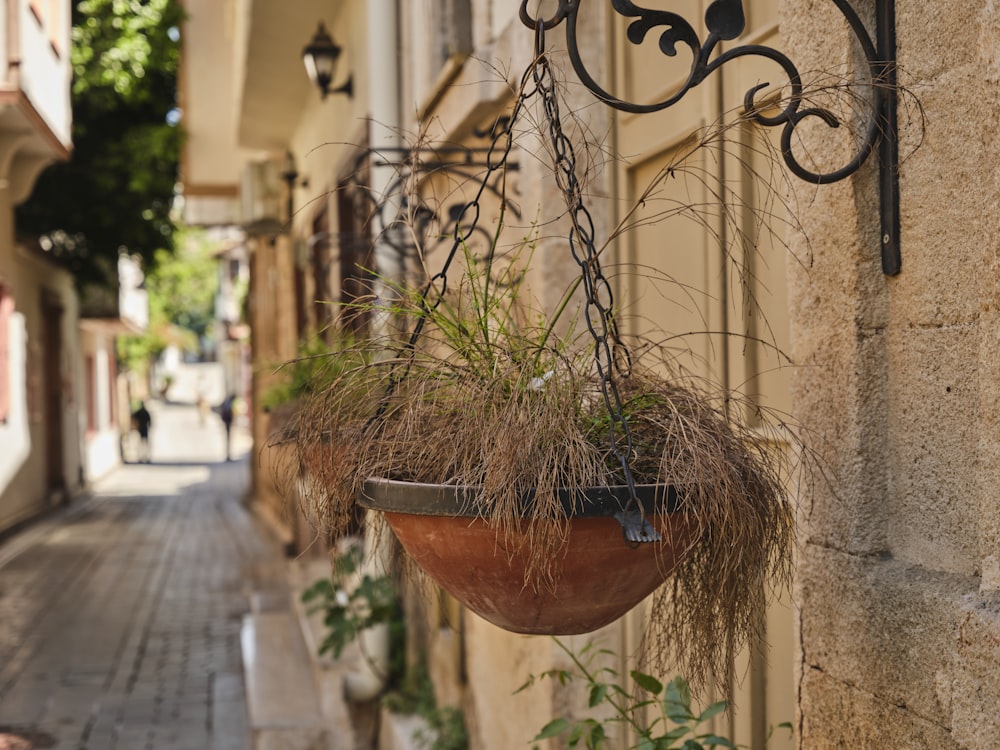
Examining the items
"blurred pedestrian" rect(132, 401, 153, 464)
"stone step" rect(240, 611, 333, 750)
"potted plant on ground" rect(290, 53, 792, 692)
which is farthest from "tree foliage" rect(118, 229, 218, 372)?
"potted plant on ground" rect(290, 53, 792, 692)

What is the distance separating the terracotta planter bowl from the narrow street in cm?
495

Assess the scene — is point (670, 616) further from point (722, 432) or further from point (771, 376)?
point (771, 376)

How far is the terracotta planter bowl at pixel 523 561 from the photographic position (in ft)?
5.29

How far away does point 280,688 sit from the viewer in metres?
6.24

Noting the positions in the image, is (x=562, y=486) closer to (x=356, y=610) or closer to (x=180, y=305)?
(x=356, y=610)

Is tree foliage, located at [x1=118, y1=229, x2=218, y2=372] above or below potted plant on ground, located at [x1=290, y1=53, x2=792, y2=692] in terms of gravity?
above

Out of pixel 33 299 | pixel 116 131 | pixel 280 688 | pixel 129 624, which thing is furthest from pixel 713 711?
pixel 116 131

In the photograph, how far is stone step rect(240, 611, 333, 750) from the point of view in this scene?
5508 millimetres

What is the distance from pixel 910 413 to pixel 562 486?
62 cm

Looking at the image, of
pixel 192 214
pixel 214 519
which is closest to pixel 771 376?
pixel 214 519

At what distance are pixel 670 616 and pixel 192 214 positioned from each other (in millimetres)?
16390

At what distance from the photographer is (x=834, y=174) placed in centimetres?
184

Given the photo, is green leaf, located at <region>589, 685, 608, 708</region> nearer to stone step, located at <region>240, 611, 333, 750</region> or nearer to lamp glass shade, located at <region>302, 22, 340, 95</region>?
stone step, located at <region>240, 611, 333, 750</region>

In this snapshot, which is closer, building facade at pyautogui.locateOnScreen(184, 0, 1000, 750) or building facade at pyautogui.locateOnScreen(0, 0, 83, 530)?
building facade at pyautogui.locateOnScreen(184, 0, 1000, 750)
